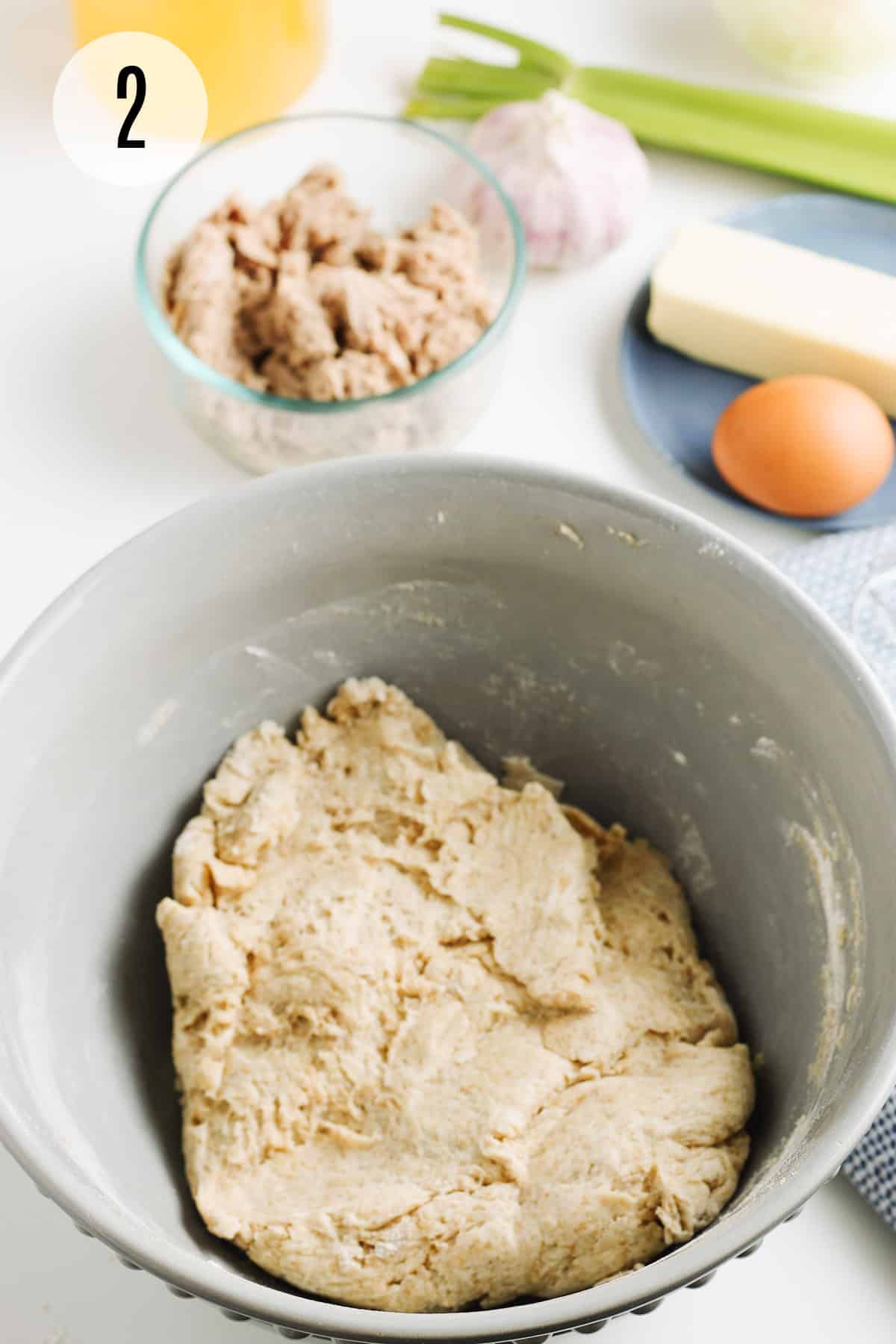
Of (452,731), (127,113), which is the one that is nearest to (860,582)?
(452,731)

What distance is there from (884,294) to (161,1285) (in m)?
1.26

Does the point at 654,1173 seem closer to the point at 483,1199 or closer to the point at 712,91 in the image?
the point at 483,1199

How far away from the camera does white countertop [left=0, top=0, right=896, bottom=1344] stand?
1.03 metres

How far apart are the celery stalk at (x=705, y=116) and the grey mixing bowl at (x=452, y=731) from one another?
2.87 ft

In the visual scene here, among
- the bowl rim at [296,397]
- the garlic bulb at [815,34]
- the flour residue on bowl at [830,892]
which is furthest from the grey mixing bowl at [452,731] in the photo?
the garlic bulb at [815,34]

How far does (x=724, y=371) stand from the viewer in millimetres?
1521

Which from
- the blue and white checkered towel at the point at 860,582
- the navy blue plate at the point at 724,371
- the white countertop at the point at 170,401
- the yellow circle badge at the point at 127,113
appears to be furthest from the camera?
the yellow circle badge at the point at 127,113

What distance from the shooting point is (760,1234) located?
693 millimetres

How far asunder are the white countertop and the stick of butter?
10cm

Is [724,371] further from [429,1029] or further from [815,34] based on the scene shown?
[429,1029]

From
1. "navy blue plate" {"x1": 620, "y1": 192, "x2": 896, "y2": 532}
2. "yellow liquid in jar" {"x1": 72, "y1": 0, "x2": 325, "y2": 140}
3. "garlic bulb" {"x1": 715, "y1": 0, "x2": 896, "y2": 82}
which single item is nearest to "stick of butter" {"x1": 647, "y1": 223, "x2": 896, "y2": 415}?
"navy blue plate" {"x1": 620, "y1": 192, "x2": 896, "y2": 532}

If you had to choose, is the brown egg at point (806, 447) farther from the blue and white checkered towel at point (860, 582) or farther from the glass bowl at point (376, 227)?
the glass bowl at point (376, 227)

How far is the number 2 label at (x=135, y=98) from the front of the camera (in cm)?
160

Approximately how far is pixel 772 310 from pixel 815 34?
1.43 feet
